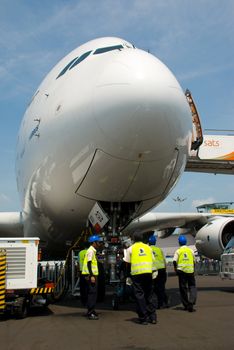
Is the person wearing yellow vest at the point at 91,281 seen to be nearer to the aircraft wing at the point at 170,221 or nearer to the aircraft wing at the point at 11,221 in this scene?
the aircraft wing at the point at 11,221

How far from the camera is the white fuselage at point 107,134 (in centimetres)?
609

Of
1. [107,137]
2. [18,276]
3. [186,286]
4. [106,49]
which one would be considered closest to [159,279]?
[186,286]

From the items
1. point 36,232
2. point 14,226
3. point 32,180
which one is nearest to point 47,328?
point 32,180

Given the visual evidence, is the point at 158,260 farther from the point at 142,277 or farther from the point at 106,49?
Result: the point at 106,49

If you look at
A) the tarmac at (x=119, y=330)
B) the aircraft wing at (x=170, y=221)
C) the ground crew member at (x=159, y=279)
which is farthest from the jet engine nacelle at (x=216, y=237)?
the ground crew member at (x=159, y=279)

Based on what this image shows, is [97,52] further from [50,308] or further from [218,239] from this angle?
[218,239]

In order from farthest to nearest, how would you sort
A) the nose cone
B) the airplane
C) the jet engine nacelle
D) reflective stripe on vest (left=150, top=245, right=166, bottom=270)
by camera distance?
the jet engine nacelle, reflective stripe on vest (left=150, top=245, right=166, bottom=270), the airplane, the nose cone

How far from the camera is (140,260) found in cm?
646

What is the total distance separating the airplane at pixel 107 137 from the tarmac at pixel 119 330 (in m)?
1.78

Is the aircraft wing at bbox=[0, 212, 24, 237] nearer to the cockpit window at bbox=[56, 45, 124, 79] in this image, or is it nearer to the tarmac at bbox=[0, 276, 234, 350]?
the tarmac at bbox=[0, 276, 234, 350]

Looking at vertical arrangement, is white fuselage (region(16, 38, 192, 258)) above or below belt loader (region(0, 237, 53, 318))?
above

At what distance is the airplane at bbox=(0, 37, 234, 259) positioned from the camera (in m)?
6.11

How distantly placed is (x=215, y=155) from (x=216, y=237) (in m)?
17.2

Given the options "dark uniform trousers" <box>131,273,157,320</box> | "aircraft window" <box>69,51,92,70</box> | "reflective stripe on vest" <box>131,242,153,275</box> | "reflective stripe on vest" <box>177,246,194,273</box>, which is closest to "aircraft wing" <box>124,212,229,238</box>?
"reflective stripe on vest" <box>177,246,194,273</box>
